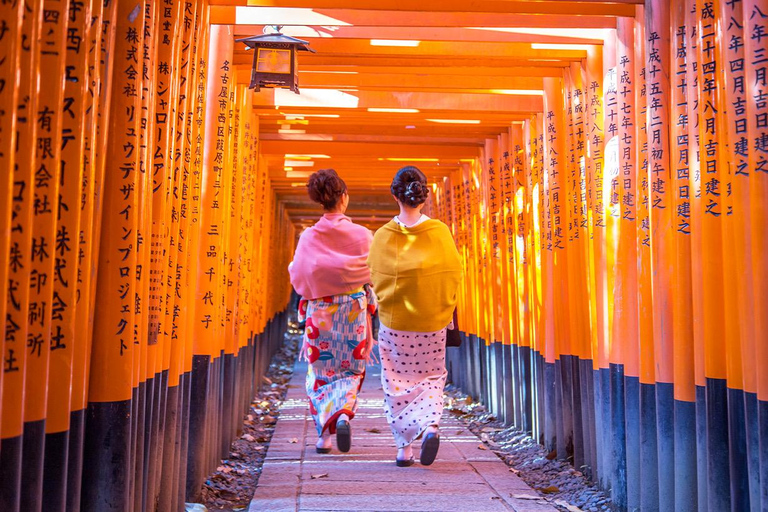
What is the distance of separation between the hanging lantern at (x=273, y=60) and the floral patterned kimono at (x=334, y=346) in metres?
1.72

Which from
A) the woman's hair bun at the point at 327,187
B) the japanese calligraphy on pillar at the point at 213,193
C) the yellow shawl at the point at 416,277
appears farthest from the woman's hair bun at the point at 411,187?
the japanese calligraphy on pillar at the point at 213,193

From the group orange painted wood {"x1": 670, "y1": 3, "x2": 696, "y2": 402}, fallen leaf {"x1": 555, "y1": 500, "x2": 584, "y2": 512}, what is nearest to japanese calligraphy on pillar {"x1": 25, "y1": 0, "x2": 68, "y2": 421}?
orange painted wood {"x1": 670, "y1": 3, "x2": 696, "y2": 402}

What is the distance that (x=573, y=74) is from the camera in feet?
18.5

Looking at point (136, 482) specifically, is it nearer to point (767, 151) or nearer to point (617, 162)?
point (767, 151)

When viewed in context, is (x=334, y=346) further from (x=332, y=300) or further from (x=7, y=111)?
(x=7, y=111)

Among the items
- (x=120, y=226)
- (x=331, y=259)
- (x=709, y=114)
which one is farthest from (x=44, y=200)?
(x=331, y=259)

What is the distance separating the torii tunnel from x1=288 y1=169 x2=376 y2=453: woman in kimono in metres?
0.63

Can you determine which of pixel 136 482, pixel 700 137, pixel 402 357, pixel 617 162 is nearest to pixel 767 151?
pixel 700 137

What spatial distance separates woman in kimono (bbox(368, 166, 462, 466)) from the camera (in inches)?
208

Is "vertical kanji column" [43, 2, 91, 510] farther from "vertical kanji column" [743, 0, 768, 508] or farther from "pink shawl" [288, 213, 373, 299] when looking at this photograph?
"pink shawl" [288, 213, 373, 299]

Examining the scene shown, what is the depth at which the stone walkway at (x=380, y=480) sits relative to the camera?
422 cm

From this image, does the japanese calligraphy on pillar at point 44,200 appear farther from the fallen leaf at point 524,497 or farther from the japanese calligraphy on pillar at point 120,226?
the fallen leaf at point 524,497

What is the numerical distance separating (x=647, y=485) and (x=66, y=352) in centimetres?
290

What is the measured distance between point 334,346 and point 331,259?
2.12 ft
